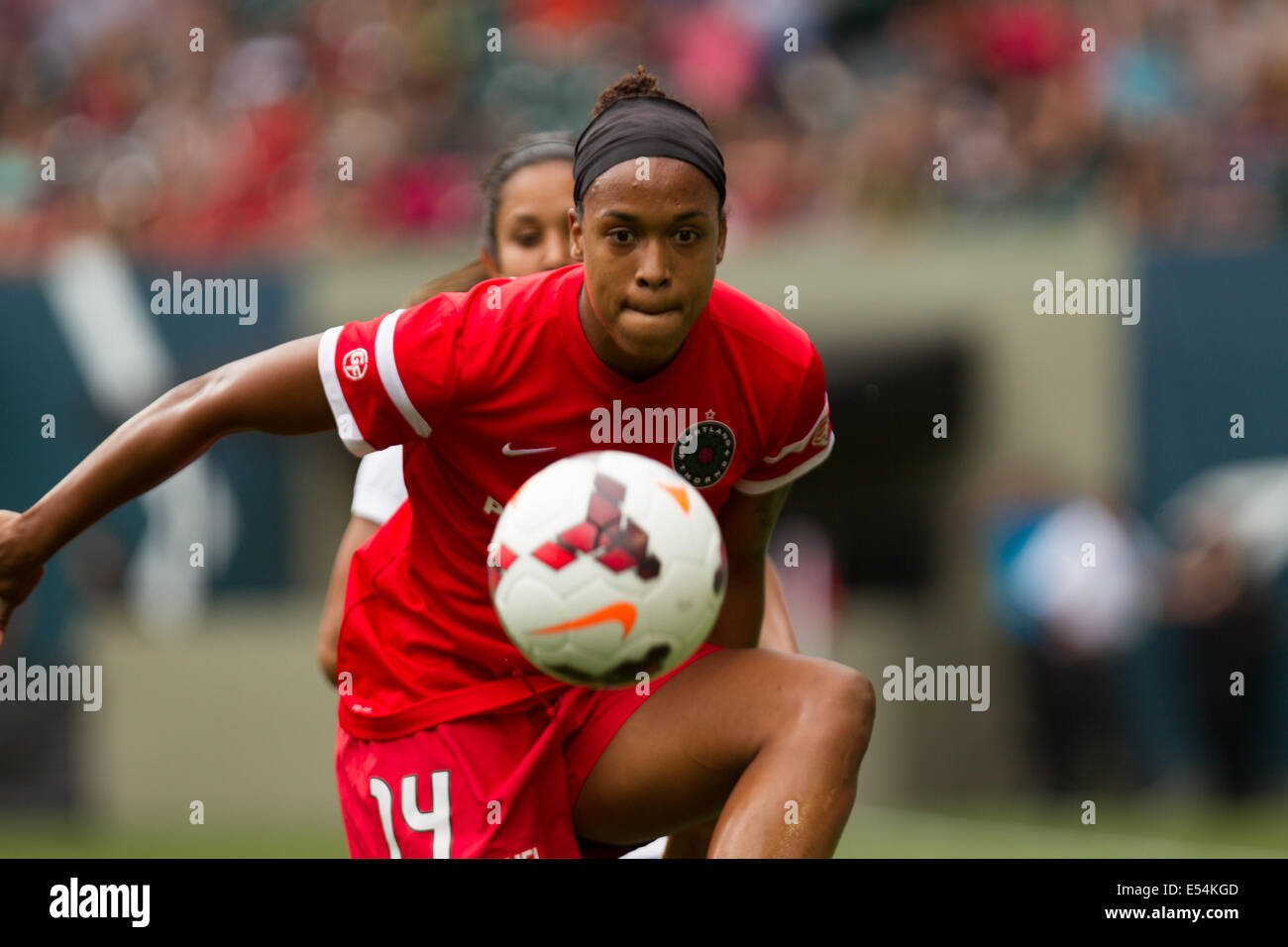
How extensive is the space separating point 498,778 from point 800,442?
3.65 ft

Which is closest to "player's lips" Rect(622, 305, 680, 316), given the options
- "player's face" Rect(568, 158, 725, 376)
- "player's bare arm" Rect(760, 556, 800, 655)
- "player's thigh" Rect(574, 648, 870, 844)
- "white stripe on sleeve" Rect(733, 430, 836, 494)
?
"player's face" Rect(568, 158, 725, 376)

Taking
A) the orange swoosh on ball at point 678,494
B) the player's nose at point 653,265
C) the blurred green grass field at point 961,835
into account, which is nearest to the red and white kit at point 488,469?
the player's nose at point 653,265

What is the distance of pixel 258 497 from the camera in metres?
12.3

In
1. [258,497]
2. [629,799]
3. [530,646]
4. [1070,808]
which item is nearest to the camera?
[530,646]

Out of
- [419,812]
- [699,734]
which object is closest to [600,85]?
[419,812]

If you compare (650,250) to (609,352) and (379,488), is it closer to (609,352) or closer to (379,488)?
(609,352)

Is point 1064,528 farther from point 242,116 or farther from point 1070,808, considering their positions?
point 242,116

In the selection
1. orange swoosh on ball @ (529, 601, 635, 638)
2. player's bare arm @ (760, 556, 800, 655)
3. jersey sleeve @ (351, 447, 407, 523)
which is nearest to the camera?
orange swoosh on ball @ (529, 601, 635, 638)

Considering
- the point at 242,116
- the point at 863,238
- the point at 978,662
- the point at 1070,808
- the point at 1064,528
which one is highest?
the point at 242,116

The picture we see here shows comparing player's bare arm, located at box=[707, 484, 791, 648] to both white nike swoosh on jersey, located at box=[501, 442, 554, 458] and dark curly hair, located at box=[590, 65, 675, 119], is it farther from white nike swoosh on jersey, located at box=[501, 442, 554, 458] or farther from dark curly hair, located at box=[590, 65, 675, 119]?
dark curly hair, located at box=[590, 65, 675, 119]

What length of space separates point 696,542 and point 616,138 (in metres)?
0.95

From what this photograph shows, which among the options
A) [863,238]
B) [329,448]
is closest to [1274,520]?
[863,238]

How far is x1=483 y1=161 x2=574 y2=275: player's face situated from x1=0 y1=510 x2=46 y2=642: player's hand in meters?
1.86

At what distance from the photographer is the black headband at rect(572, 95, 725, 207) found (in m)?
4.12
